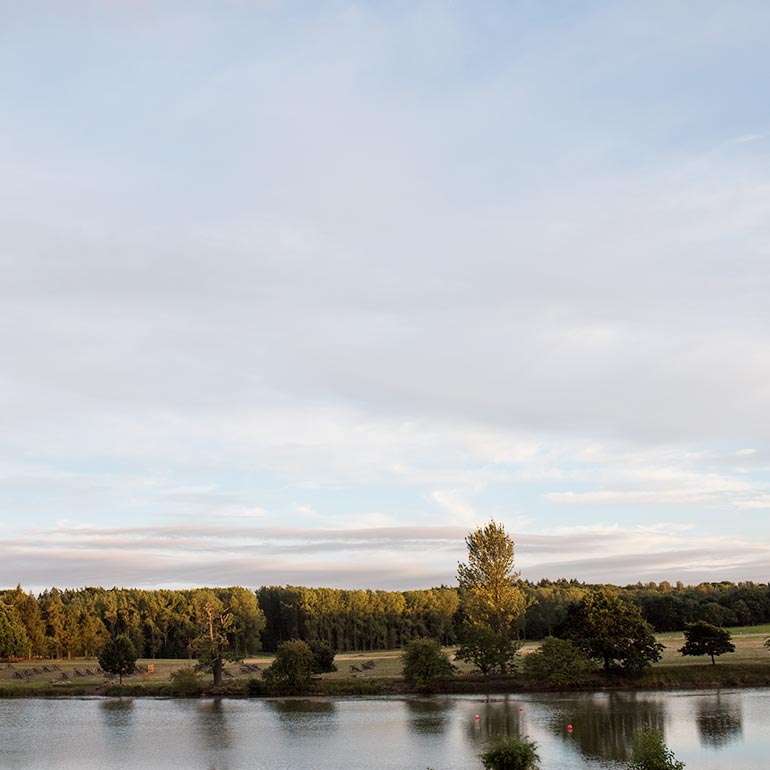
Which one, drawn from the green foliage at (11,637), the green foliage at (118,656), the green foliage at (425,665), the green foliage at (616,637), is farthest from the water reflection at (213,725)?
the green foliage at (11,637)

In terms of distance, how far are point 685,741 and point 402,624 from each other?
395 feet

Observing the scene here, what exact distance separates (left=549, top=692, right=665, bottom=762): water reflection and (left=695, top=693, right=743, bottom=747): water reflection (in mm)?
2501

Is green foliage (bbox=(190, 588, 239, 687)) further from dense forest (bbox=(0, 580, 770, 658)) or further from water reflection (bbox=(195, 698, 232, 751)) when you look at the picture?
dense forest (bbox=(0, 580, 770, 658))

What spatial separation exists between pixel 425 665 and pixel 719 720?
33.1 metres

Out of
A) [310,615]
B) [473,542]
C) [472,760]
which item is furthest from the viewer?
[310,615]

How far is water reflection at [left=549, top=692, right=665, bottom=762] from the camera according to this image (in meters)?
46.2

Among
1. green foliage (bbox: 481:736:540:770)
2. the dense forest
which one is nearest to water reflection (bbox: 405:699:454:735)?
green foliage (bbox: 481:736:540:770)

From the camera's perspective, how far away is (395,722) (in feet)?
202

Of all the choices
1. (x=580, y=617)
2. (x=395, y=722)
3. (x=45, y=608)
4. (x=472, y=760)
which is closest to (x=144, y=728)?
(x=395, y=722)

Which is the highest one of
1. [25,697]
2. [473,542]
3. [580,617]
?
[473,542]

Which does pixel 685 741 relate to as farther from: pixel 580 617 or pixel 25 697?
pixel 25 697

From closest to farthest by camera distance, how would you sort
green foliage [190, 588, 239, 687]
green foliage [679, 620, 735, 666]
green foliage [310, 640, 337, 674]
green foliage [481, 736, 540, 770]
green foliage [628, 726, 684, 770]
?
green foliage [628, 726, 684, 770]
green foliage [481, 736, 540, 770]
green foliage [679, 620, 735, 666]
green foliage [190, 588, 239, 687]
green foliage [310, 640, 337, 674]

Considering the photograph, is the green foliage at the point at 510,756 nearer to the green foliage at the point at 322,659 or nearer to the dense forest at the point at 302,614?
the green foliage at the point at 322,659

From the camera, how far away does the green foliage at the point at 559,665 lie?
78.2 m
